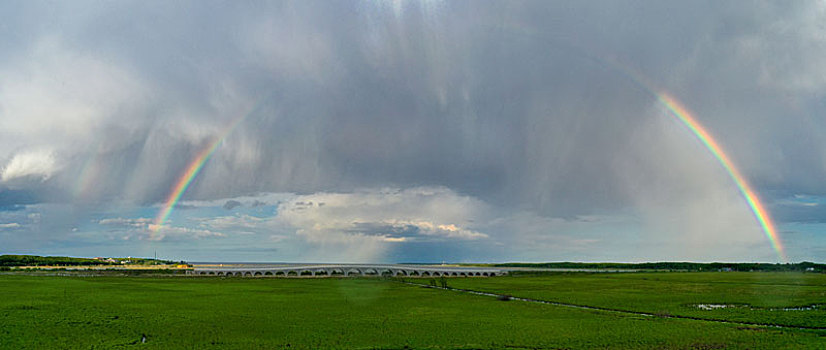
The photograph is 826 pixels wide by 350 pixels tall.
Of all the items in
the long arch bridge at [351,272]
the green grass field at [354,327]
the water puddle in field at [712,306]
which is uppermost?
the long arch bridge at [351,272]

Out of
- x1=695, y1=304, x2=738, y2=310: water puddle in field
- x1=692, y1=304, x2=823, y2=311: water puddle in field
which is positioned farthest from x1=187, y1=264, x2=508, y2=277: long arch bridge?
x1=692, y1=304, x2=823, y2=311: water puddle in field

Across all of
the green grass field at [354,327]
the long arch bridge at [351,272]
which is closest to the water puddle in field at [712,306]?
the green grass field at [354,327]

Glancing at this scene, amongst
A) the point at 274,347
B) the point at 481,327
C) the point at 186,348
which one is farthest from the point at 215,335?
the point at 481,327

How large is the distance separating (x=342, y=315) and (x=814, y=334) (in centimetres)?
3820

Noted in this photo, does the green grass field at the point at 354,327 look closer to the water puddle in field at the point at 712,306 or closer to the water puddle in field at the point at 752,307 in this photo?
the water puddle in field at the point at 712,306

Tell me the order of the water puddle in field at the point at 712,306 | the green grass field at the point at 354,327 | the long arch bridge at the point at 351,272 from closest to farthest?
the green grass field at the point at 354,327 → the water puddle in field at the point at 712,306 → the long arch bridge at the point at 351,272

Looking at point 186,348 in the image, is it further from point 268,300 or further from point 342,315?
point 268,300

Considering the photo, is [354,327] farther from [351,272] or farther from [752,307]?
[351,272]

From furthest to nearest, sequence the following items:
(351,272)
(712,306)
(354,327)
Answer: (351,272), (712,306), (354,327)

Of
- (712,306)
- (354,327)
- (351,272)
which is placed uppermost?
(351,272)

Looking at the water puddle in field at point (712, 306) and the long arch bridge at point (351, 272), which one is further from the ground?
the long arch bridge at point (351, 272)

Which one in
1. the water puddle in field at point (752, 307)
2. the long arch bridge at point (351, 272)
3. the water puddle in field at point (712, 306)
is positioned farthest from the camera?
the long arch bridge at point (351, 272)

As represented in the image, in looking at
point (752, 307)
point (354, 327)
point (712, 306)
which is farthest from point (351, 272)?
point (354, 327)

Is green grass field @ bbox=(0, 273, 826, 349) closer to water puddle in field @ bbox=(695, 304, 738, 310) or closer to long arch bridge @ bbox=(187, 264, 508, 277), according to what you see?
water puddle in field @ bbox=(695, 304, 738, 310)
